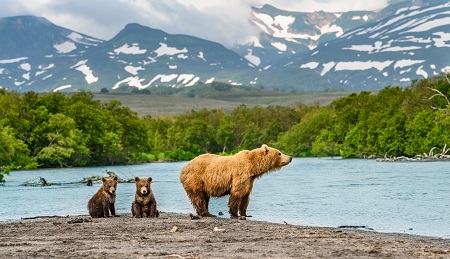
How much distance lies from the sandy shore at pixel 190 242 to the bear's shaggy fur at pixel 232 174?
1.30 meters

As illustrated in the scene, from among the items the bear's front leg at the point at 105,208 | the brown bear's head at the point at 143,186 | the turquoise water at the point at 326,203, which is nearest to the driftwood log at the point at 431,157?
the turquoise water at the point at 326,203

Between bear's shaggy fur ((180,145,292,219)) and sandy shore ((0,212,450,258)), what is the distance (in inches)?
51.4

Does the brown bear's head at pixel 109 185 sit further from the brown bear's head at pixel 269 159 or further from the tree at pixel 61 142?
the tree at pixel 61 142

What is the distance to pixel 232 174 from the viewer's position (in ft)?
66.1

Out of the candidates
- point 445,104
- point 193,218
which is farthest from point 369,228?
point 445,104

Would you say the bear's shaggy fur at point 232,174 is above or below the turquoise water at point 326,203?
above

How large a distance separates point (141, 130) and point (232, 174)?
291 feet

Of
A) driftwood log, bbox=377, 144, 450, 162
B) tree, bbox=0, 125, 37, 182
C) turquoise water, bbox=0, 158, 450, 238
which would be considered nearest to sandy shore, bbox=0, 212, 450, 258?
turquoise water, bbox=0, 158, 450, 238

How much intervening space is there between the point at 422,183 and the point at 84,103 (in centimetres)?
6830

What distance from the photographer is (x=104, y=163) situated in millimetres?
97688

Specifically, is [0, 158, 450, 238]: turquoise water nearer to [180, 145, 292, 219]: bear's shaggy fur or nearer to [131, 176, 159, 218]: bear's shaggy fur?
[180, 145, 292, 219]: bear's shaggy fur

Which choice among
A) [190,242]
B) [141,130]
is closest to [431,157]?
[141,130]

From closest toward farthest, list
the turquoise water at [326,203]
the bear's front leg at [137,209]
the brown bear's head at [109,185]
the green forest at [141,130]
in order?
the bear's front leg at [137,209] < the brown bear's head at [109,185] < the turquoise water at [326,203] < the green forest at [141,130]

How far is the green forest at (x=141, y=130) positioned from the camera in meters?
84.4
